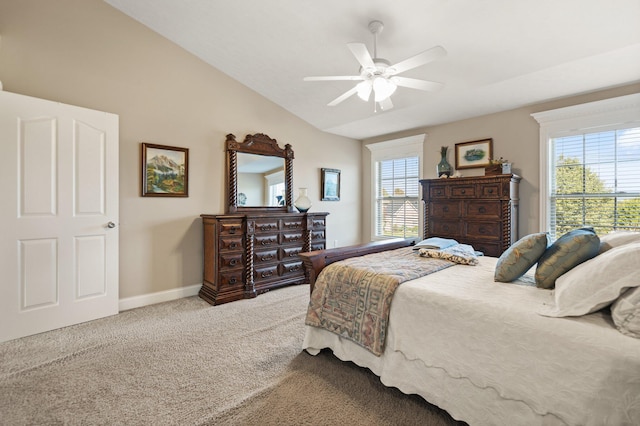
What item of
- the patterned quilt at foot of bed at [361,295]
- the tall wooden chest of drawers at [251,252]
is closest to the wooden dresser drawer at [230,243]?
the tall wooden chest of drawers at [251,252]

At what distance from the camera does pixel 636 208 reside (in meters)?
3.06

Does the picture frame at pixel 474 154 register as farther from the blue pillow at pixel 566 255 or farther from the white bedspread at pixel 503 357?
the white bedspread at pixel 503 357

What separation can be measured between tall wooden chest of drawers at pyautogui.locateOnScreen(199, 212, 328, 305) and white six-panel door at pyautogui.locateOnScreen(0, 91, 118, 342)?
954mm

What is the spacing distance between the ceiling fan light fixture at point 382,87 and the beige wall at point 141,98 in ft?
7.31

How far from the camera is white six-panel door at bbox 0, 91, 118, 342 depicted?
7.94ft

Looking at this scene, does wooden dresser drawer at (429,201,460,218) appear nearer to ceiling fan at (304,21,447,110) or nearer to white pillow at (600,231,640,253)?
ceiling fan at (304,21,447,110)

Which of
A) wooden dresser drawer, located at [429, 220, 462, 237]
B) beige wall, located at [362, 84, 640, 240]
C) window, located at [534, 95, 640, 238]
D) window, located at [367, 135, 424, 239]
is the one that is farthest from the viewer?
window, located at [367, 135, 424, 239]

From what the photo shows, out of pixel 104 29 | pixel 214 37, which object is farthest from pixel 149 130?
pixel 214 37

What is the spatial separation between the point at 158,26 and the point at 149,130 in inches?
46.3

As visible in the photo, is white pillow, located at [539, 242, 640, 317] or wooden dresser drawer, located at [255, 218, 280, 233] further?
wooden dresser drawer, located at [255, 218, 280, 233]

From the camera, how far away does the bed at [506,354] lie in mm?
1050

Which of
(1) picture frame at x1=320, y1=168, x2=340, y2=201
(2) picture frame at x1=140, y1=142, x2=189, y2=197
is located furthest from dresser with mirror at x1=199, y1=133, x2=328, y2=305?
(1) picture frame at x1=320, y1=168, x2=340, y2=201

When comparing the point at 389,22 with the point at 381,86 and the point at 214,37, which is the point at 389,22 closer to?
the point at 381,86

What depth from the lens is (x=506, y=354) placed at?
127 centimetres
